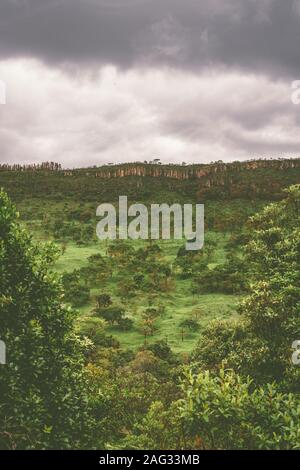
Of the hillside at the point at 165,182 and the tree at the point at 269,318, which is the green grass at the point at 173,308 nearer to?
the tree at the point at 269,318

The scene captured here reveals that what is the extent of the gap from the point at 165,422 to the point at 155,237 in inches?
2001

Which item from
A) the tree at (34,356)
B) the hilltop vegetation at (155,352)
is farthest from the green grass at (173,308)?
the tree at (34,356)

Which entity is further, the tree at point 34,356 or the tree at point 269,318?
the tree at point 269,318

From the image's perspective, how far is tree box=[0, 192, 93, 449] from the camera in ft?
45.6

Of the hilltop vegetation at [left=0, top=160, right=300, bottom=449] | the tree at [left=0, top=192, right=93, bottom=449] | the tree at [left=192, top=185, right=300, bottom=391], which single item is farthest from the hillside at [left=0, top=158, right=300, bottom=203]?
the tree at [left=0, top=192, right=93, bottom=449]

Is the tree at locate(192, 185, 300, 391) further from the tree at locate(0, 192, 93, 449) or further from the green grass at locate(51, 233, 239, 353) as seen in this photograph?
the green grass at locate(51, 233, 239, 353)

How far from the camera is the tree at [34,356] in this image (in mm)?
13914

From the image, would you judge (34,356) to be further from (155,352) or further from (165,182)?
(165,182)

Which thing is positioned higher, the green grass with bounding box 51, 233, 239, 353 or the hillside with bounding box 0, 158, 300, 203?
the hillside with bounding box 0, 158, 300, 203

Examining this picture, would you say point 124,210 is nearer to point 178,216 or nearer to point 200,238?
point 178,216

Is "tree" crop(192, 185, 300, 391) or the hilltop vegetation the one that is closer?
the hilltop vegetation

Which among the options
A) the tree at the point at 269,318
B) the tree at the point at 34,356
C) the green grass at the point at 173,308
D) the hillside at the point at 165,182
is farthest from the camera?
the hillside at the point at 165,182

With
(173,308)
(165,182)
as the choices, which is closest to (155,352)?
(173,308)
